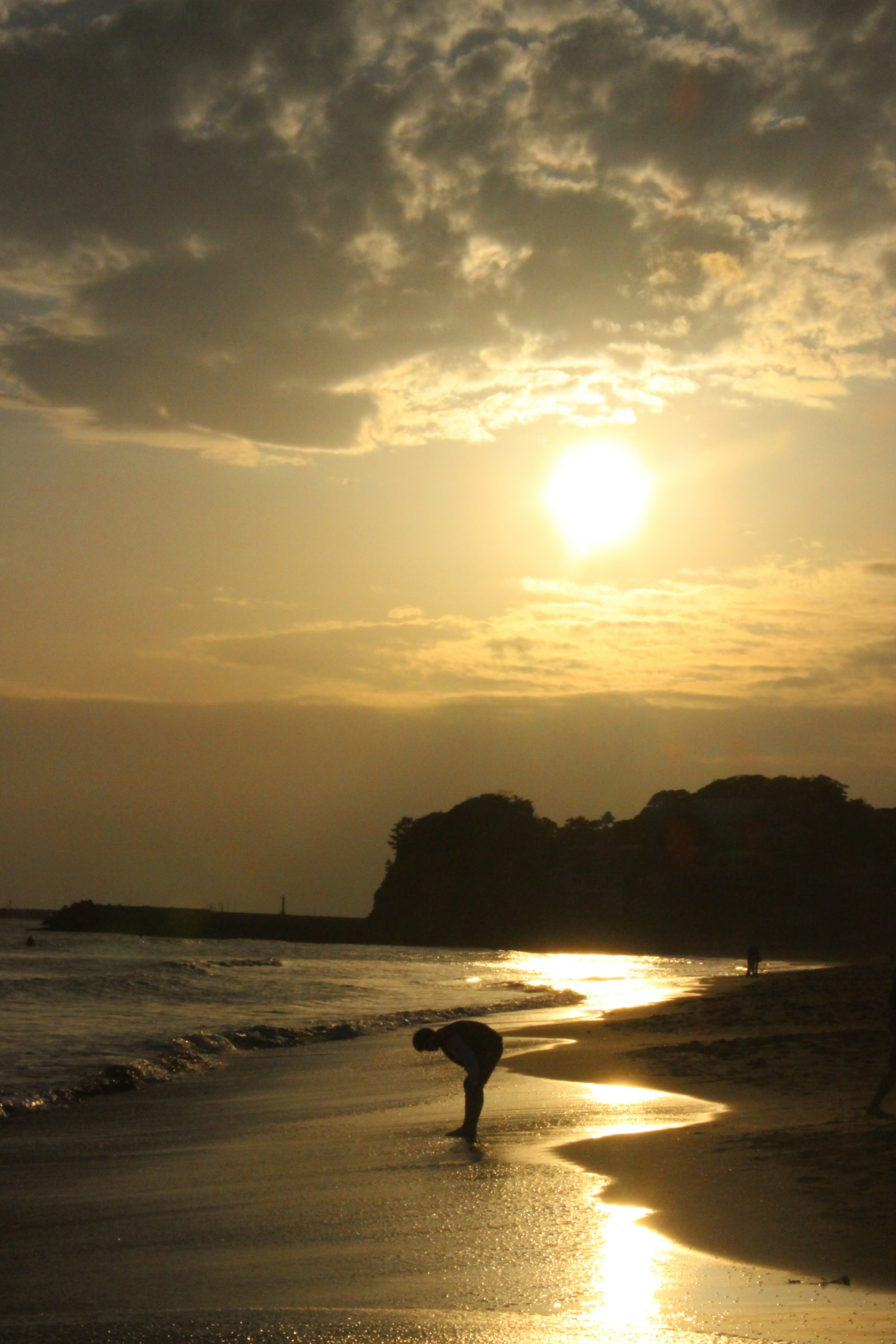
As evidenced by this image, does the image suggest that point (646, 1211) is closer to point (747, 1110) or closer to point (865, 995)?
point (747, 1110)

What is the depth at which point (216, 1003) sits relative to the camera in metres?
30.1

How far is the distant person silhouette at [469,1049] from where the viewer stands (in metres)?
11.1

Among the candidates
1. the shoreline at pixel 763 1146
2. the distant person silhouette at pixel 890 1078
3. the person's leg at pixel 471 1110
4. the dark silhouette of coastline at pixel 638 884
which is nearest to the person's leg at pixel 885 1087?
the distant person silhouette at pixel 890 1078

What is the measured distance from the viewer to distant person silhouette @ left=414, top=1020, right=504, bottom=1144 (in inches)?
436

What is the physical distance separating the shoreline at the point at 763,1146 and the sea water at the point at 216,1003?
17.7ft

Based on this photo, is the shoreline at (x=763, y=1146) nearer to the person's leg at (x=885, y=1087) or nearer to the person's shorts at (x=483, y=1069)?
the person's leg at (x=885, y=1087)

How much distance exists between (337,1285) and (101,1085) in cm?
1039

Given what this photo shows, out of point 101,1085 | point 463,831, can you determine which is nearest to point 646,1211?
point 101,1085

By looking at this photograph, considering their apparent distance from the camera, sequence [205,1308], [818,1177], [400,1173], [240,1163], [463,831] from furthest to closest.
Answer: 1. [463,831]
2. [240,1163]
3. [400,1173]
4. [818,1177]
5. [205,1308]

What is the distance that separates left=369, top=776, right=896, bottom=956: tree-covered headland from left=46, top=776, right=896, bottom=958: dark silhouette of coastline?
0.16m

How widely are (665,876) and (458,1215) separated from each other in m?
122

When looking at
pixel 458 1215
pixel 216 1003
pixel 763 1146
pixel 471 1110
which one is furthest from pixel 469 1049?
pixel 216 1003

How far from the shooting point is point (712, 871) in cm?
12338

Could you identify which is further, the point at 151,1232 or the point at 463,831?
the point at 463,831
